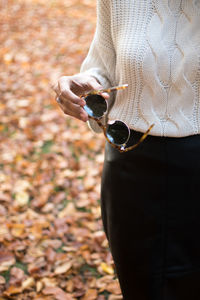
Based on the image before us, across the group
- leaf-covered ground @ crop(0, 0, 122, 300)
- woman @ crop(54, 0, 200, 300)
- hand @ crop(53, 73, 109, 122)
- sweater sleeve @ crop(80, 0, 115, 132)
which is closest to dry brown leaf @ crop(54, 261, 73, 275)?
leaf-covered ground @ crop(0, 0, 122, 300)

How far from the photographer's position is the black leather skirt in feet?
4.38

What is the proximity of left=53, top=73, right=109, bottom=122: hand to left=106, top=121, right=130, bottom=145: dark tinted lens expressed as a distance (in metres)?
0.10

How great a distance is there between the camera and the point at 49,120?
4.25 metres

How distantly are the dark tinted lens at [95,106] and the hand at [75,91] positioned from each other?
0.08 feet

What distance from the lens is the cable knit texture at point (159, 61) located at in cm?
126

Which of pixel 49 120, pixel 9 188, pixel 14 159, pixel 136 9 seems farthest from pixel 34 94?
pixel 136 9

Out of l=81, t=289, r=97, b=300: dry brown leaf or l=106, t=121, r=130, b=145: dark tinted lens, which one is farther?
l=81, t=289, r=97, b=300: dry brown leaf

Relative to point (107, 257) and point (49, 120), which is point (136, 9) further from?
point (49, 120)

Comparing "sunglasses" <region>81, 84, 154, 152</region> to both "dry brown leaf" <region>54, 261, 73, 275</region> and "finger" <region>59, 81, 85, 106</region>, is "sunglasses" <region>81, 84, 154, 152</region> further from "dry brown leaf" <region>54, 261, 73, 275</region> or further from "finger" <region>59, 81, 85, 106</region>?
"dry brown leaf" <region>54, 261, 73, 275</region>

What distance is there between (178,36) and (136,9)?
19cm

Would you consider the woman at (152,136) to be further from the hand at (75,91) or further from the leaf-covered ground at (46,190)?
the leaf-covered ground at (46,190)

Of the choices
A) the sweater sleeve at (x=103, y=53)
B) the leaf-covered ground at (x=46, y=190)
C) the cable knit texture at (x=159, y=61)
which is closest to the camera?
the cable knit texture at (x=159, y=61)

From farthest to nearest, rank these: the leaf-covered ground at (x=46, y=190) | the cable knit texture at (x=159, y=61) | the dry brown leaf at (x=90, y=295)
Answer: the leaf-covered ground at (x=46, y=190)
the dry brown leaf at (x=90, y=295)
the cable knit texture at (x=159, y=61)

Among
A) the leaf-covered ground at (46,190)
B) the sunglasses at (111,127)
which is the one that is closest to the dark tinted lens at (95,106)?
the sunglasses at (111,127)
